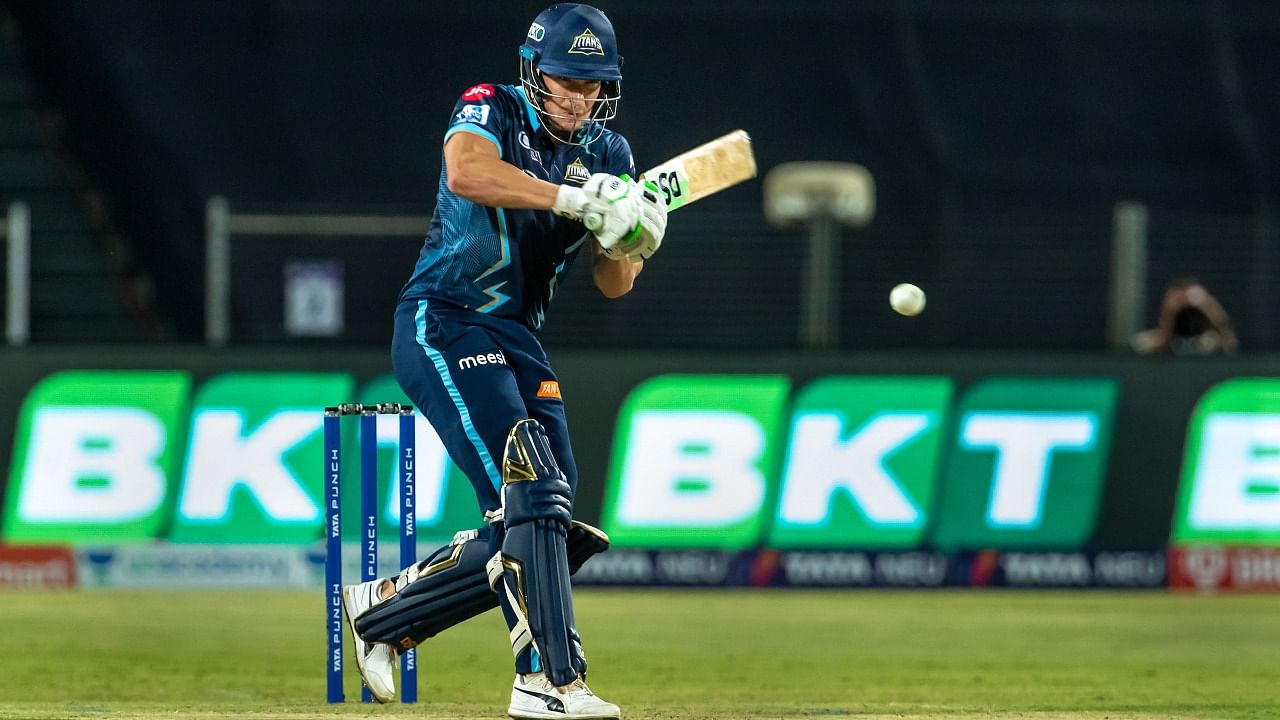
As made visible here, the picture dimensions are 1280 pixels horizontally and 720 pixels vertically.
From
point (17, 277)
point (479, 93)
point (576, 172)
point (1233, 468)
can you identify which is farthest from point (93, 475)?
point (1233, 468)

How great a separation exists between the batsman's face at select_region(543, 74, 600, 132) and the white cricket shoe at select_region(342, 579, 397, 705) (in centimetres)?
155

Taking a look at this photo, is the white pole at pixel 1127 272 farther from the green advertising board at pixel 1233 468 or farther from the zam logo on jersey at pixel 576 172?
the zam logo on jersey at pixel 576 172

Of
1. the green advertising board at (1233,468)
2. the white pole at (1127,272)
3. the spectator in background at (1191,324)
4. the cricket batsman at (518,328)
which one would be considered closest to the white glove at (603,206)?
the cricket batsman at (518,328)

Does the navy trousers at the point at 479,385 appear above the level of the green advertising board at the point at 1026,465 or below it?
above

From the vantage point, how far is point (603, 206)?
5.07 m

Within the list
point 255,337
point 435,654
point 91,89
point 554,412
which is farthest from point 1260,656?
point 91,89

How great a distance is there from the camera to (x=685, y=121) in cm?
1538

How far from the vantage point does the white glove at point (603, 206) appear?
505cm

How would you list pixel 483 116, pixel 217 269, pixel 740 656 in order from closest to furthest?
pixel 483 116, pixel 740 656, pixel 217 269

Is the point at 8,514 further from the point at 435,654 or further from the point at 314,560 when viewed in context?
the point at 435,654

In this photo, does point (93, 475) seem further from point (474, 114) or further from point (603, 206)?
point (603, 206)

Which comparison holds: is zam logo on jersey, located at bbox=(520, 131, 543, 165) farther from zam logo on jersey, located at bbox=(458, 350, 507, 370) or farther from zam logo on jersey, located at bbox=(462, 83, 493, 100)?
zam logo on jersey, located at bbox=(458, 350, 507, 370)

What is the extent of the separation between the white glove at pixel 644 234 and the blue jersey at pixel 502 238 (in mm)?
205

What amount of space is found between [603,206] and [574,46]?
1.76 feet
